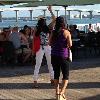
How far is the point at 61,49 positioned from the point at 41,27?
1.50 m

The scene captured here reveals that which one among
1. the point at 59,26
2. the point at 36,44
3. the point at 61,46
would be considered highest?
the point at 59,26

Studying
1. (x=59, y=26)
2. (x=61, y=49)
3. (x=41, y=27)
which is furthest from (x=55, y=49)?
(x=41, y=27)

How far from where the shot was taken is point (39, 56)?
10078 millimetres

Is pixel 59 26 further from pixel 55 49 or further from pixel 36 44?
pixel 36 44

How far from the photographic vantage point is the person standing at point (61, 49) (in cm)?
855

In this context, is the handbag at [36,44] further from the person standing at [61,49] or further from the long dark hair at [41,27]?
the person standing at [61,49]

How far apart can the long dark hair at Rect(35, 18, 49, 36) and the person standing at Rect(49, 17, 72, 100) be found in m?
1.27

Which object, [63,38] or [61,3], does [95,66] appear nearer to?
[61,3]

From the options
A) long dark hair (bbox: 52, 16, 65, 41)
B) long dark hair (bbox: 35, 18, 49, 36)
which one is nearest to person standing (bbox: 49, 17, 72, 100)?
long dark hair (bbox: 52, 16, 65, 41)

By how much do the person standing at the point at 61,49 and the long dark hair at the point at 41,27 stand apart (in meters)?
1.27

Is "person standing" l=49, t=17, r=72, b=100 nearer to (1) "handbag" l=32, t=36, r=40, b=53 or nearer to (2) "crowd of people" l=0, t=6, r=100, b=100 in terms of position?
(2) "crowd of people" l=0, t=6, r=100, b=100

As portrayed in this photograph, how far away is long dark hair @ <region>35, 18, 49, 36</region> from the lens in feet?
32.5

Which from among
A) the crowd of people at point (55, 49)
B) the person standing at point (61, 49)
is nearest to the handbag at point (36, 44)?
the crowd of people at point (55, 49)

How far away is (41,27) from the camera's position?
998 cm
